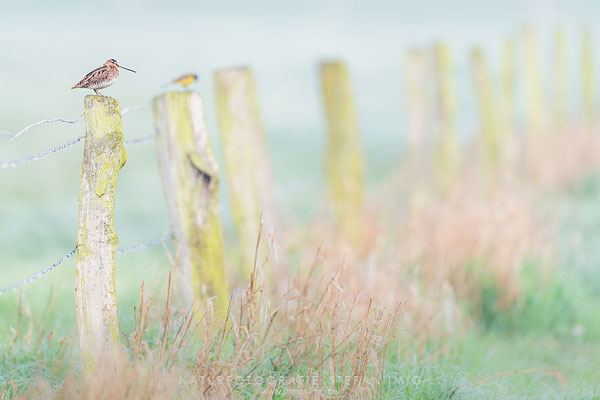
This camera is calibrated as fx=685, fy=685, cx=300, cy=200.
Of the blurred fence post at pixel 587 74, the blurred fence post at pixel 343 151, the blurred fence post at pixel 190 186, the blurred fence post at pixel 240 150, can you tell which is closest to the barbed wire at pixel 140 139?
the blurred fence post at pixel 190 186

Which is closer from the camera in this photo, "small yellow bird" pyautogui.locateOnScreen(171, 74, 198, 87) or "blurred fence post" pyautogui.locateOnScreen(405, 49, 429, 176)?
"small yellow bird" pyautogui.locateOnScreen(171, 74, 198, 87)

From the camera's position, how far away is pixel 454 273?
16.5ft

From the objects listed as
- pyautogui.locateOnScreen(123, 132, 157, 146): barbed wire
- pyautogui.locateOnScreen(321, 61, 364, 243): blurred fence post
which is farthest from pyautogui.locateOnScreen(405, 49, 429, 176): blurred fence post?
pyautogui.locateOnScreen(123, 132, 157, 146): barbed wire

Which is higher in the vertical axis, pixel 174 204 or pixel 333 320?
pixel 174 204

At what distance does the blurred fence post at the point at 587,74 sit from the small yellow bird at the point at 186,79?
10.6 meters

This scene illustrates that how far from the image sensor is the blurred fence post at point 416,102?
6902 mm

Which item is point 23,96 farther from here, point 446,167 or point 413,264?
point 413,264

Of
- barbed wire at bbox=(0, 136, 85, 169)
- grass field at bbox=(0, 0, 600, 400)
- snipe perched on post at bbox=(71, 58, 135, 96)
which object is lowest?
grass field at bbox=(0, 0, 600, 400)

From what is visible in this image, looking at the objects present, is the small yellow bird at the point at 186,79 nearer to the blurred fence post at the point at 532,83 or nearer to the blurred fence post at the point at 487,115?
the blurred fence post at the point at 487,115

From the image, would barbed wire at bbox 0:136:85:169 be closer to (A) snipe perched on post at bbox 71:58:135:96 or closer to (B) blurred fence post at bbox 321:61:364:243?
(A) snipe perched on post at bbox 71:58:135:96

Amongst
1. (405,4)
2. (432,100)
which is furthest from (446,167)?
(405,4)

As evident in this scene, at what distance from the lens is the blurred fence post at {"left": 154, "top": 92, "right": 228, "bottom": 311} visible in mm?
3150

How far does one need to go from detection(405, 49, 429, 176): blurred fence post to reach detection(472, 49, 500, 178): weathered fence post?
88 cm

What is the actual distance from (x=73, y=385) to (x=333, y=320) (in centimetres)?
101
